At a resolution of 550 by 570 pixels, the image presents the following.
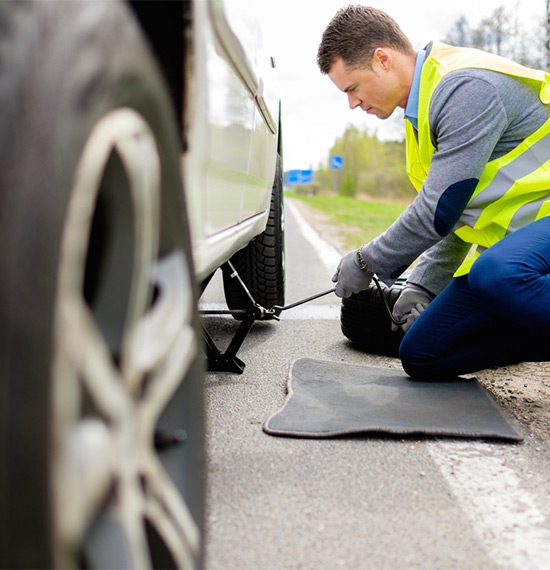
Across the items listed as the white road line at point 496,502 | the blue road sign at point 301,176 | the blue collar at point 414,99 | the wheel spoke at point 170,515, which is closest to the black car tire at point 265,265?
the blue collar at point 414,99

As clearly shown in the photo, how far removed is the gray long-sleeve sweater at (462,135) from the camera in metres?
2.43

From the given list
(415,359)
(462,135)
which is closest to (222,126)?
(462,135)

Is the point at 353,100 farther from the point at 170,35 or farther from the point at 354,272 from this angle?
the point at 170,35

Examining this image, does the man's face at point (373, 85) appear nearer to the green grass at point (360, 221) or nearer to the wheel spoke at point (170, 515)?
the wheel spoke at point (170, 515)

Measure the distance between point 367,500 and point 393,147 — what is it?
57.1m

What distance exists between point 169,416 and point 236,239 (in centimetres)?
112

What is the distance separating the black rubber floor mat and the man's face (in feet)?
3.46

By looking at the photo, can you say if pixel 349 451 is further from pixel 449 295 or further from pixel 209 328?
pixel 209 328

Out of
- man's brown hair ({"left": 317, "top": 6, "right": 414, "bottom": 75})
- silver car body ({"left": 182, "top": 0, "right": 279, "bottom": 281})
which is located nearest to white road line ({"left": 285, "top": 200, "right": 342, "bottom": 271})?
man's brown hair ({"left": 317, "top": 6, "right": 414, "bottom": 75})

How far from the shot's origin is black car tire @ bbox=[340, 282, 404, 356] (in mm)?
3275

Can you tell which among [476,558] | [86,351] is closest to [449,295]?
[476,558]

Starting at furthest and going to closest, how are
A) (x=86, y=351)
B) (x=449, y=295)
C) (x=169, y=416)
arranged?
(x=449, y=295) < (x=169, y=416) < (x=86, y=351)

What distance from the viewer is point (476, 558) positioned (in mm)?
1482

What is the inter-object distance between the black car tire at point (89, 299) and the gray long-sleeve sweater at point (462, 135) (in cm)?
156
